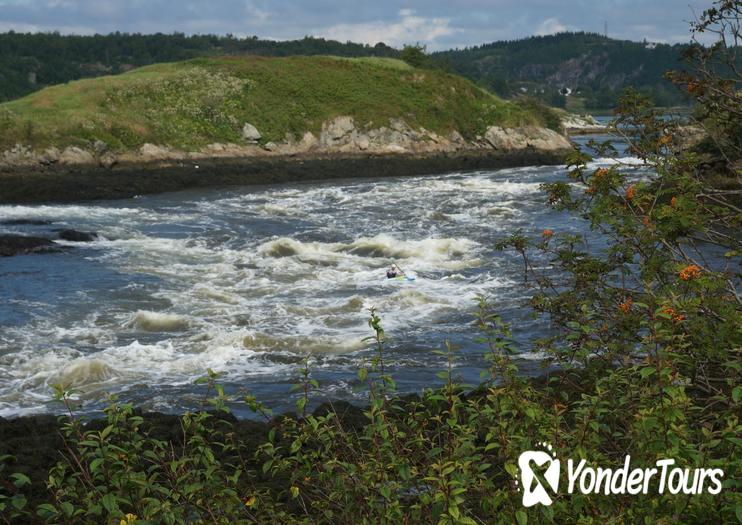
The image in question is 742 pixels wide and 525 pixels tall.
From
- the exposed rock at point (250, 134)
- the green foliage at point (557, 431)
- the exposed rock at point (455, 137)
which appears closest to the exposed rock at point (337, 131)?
the exposed rock at point (250, 134)

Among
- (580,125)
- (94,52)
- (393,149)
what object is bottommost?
(393,149)

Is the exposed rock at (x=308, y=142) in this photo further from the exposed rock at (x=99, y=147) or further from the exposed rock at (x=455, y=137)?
the exposed rock at (x=99, y=147)

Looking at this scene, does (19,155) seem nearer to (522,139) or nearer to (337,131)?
(337,131)

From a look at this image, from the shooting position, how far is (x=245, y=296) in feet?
78.3

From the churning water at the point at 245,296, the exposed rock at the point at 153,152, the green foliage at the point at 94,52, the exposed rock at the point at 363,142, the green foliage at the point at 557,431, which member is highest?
the green foliage at the point at 94,52

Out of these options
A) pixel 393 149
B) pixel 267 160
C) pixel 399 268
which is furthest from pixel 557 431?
pixel 393 149

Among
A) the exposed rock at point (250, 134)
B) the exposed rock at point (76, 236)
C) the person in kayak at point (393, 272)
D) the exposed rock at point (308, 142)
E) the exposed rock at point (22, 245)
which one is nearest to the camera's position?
the person in kayak at point (393, 272)

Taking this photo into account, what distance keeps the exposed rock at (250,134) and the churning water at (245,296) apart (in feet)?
88.5

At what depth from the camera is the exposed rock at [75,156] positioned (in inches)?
2250

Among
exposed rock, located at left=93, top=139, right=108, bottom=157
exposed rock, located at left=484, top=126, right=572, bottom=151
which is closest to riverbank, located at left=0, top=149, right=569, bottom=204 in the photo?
exposed rock, located at left=93, top=139, right=108, bottom=157

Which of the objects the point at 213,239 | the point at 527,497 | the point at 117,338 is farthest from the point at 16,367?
the point at 213,239

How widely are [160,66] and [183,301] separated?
62.2 m

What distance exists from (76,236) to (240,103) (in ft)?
140

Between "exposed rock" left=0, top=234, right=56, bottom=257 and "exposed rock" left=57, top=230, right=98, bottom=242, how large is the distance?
1.25m
